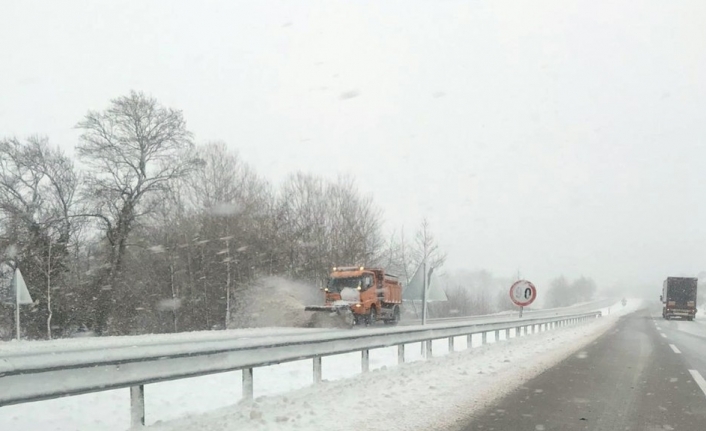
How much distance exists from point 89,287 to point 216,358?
3081 centimetres

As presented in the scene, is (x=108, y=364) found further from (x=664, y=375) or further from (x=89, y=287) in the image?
(x=89, y=287)

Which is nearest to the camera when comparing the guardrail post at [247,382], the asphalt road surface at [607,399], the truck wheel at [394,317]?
the asphalt road surface at [607,399]

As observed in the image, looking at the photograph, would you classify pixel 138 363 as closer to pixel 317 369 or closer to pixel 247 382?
pixel 247 382

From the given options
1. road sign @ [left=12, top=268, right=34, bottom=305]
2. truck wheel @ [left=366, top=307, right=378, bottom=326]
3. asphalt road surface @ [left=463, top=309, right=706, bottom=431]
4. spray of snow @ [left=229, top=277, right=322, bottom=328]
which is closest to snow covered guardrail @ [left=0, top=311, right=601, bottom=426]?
asphalt road surface @ [left=463, top=309, right=706, bottom=431]

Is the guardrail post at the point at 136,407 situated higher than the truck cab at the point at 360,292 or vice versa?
the guardrail post at the point at 136,407

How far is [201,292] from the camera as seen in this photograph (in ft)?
134

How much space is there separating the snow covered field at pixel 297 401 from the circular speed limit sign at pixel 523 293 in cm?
913

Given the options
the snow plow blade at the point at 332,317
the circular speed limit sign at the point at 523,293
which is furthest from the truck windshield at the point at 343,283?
the circular speed limit sign at the point at 523,293

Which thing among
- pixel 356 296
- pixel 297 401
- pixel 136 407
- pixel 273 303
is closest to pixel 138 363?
pixel 136 407

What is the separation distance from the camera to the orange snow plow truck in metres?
27.9

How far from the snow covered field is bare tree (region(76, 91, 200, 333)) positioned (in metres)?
26.2

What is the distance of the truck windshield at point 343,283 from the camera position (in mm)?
28944

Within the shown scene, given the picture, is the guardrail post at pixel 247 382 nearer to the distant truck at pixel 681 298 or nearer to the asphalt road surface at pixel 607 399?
the asphalt road surface at pixel 607 399

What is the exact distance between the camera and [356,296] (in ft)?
93.6
